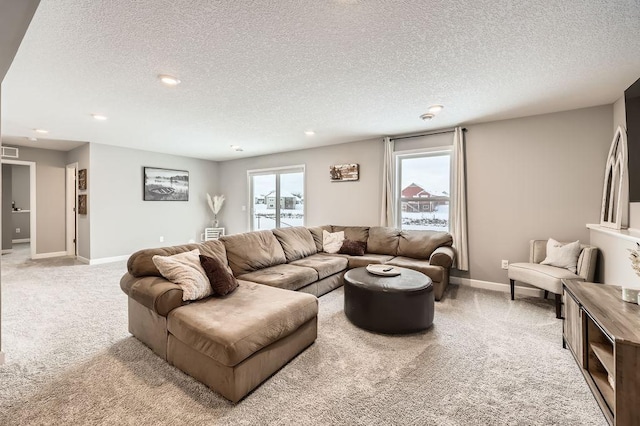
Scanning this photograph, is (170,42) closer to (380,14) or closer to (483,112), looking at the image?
(380,14)

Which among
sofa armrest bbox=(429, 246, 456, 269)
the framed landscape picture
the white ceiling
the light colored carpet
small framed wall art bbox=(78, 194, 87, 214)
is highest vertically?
the white ceiling

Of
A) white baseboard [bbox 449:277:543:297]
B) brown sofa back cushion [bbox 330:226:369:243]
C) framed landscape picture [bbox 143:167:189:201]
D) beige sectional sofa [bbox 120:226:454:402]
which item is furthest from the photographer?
framed landscape picture [bbox 143:167:189:201]

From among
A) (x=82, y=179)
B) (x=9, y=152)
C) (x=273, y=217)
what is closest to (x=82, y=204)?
(x=82, y=179)

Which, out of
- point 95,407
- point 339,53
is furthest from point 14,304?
point 339,53

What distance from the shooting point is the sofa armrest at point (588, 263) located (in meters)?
3.01

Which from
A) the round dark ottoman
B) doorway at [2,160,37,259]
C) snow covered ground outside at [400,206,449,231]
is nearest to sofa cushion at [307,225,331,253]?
snow covered ground outside at [400,206,449,231]

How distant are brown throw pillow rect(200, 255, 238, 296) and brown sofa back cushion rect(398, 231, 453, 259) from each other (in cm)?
293

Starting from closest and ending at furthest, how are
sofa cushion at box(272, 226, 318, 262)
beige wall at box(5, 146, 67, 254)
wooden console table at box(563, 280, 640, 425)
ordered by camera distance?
wooden console table at box(563, 280, 640, 425)
sofa cushion at box(272, 226, 318, 262)
beige wall at box(5, 146, 67, 254)

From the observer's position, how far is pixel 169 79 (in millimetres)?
2699

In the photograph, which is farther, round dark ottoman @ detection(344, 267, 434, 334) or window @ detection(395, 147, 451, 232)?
window @ detection(395, 147, 451, 232)

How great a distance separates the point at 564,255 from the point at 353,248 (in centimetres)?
269

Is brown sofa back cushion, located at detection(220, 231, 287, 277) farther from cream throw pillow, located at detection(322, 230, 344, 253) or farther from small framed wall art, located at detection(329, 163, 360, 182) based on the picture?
small framed wall art, located at detection(329, 163, 360, 182)

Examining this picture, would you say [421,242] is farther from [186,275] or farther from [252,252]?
[186,275]

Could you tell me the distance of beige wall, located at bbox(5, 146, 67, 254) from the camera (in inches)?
243
